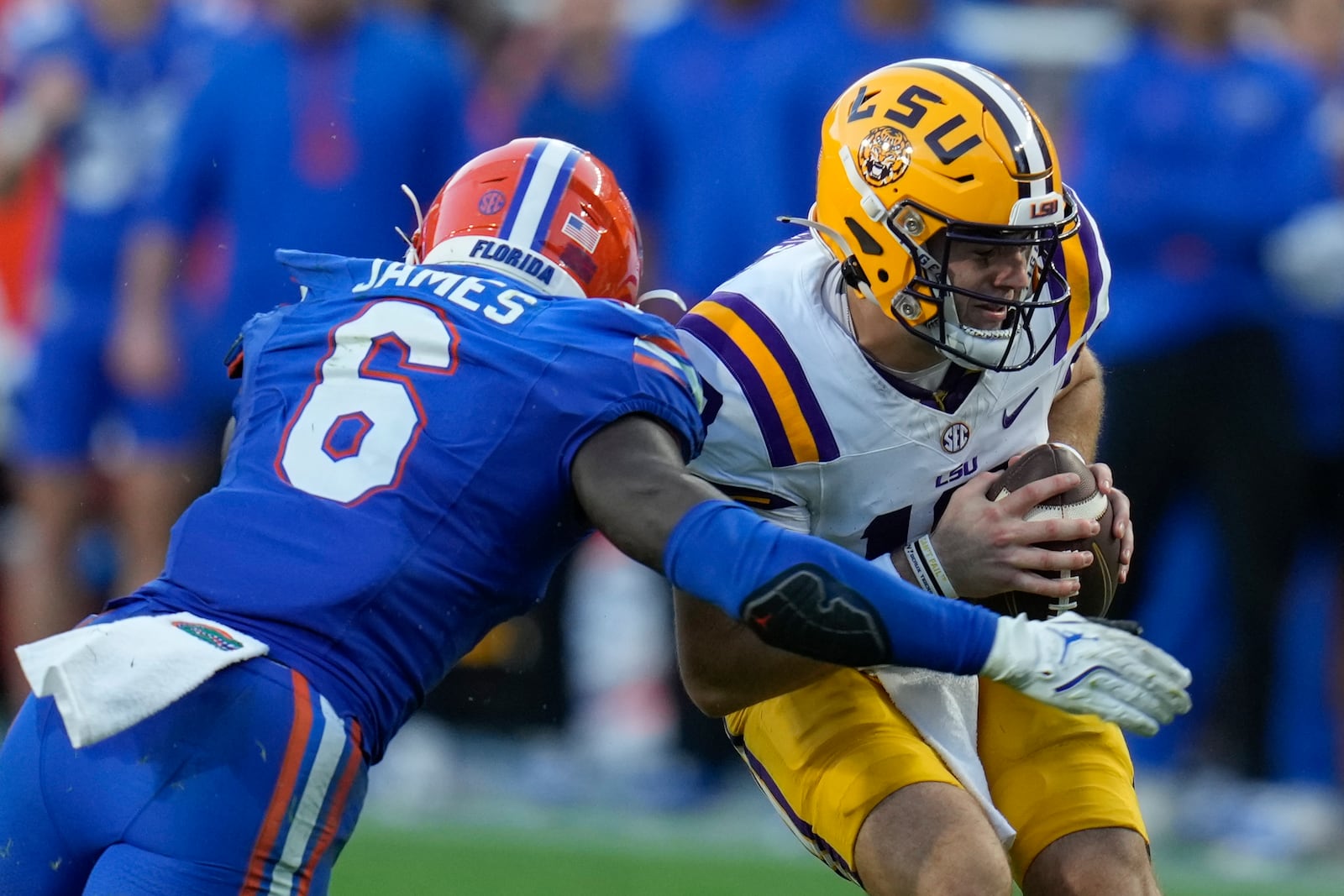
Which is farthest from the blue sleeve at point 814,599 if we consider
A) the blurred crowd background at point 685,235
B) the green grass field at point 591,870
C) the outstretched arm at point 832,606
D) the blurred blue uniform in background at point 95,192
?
the blurred blue uniform in background at point 95,192

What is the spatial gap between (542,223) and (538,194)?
6 cm

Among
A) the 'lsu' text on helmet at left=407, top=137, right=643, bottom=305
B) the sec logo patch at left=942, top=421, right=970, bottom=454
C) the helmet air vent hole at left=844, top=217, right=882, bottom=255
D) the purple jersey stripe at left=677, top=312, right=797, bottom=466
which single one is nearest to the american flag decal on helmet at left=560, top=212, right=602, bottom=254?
the 'lsu' text on helmet at left=407, top=137, right=643, bottom=305

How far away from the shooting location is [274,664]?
3.28 meters

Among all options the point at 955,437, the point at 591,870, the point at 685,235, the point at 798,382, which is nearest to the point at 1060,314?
the point at 955,437

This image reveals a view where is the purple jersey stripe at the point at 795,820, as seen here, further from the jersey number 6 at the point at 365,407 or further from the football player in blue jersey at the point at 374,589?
the jersey number 6 at the point at 365,407

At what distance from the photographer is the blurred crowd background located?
6.84m

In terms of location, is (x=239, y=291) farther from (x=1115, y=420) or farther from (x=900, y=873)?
(x=900, y=873)

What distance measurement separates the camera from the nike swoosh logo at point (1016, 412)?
13.4 feet

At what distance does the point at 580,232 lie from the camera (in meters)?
3.81

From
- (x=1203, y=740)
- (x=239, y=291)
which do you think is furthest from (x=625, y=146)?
(x=1203, y=740)

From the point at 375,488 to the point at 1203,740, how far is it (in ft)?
15.6

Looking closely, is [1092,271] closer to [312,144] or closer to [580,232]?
[580,232]

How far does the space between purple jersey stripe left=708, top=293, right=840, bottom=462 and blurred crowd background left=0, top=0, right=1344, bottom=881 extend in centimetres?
306

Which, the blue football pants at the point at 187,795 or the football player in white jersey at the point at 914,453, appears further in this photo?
the football player in white jersey at the point at 914,453
